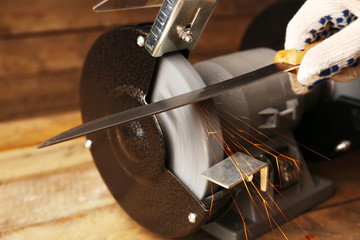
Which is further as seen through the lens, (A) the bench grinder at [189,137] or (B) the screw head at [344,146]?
(B) the screw head at [344,146]

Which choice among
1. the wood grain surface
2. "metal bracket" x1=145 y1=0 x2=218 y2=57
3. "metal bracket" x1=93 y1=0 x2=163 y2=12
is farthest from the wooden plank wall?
"metal bracket" x1=145 y1=0 x2=218 y2=57

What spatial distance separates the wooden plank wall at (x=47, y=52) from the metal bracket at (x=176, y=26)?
0.90 metres

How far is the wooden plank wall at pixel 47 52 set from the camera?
1563 millimetres

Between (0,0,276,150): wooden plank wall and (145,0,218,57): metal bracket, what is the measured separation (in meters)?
0.90

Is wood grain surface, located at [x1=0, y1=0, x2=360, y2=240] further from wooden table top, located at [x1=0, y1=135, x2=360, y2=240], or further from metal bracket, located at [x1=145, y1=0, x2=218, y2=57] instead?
metal bracket, located at [x1=145, y1=0, x2=218, y2=57]

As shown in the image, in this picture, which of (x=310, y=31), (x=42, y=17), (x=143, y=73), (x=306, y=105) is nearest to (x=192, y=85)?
(x=143, y=73)

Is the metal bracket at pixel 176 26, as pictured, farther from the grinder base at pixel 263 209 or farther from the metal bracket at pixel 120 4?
the grinder base at pixel 263 209

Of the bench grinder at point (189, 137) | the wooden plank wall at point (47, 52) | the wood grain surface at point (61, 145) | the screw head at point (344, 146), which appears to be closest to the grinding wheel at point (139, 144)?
the bench grinder at point (189, 137)

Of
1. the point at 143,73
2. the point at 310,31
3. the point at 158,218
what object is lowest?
the point at 158,218

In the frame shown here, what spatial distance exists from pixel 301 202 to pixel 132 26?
55cm

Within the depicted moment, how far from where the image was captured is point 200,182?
28.9 inches

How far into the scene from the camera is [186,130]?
2.38 feet

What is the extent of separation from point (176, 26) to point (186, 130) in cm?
18

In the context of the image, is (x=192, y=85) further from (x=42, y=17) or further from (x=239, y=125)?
(x=42, y=17)
